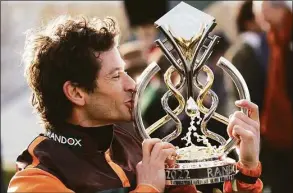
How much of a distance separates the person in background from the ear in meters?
2.74

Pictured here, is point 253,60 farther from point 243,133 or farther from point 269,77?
→ point 243,133

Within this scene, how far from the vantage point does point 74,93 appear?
10.6ft

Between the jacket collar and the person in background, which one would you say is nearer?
the jacket collar

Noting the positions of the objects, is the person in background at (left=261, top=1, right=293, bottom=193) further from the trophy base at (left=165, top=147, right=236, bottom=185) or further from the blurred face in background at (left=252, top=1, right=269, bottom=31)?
the trophy base at (left=165, top=147, right=236, bottom=185)

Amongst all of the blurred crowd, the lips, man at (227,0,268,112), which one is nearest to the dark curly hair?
the lips

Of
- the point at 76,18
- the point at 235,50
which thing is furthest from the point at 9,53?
the point at 76,18

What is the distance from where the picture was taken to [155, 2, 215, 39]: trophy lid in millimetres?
3227

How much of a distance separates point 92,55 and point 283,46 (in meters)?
2.91

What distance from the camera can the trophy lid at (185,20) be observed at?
Answer: 10.6 feet

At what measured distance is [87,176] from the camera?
3113 millimetres

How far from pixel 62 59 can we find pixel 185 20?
39 cm

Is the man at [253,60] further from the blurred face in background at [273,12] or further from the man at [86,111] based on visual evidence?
the man at [86,111]

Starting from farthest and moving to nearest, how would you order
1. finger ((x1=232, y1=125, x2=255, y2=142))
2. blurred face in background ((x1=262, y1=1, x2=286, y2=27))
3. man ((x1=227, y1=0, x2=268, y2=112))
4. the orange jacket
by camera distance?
blurred face in background ((x1=262, y1=1, x2=286, y2=27)) < man ((x1=227, y1=0, x2=268, y2=112)) < finger ((x1=232, y1=125, x2=255, y2=142)) < the orange jacket

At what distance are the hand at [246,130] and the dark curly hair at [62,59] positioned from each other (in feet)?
1.41
